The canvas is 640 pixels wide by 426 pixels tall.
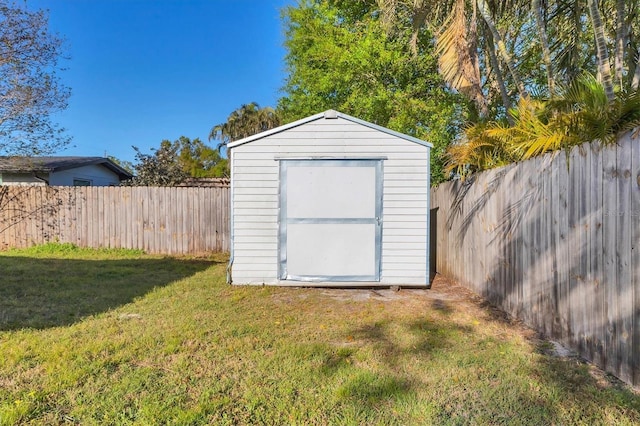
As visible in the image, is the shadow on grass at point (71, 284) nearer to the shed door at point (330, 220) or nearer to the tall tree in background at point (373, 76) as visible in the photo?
the shed door at point (330, 220)

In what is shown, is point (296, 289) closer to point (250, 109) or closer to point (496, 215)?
point (496, 215)

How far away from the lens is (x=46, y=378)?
273 centimetres

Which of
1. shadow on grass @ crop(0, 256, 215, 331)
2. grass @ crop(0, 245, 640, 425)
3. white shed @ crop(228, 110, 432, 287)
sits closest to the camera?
grass @ crop(0, 245, 640, 425)

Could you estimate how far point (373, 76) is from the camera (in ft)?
33.6

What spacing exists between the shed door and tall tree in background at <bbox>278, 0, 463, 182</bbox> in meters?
4.11

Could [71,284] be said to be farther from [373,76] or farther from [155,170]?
[373,76]

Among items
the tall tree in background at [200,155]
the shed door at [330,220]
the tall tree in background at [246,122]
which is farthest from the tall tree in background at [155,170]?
the tall tree in background at [200,155]

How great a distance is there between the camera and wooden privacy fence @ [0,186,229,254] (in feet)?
30.5

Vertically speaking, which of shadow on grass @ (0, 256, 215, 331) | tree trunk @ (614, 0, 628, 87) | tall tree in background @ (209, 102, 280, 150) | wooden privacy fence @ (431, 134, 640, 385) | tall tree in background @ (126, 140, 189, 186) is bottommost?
shadow on grass @ (0, 256, 215, 331)

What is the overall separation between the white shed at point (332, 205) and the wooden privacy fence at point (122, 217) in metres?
3.67

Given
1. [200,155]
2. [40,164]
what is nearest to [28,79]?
[40,164]

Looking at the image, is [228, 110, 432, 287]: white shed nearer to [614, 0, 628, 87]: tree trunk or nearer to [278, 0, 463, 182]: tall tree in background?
[614, 0, 628, 87]: tree trunk

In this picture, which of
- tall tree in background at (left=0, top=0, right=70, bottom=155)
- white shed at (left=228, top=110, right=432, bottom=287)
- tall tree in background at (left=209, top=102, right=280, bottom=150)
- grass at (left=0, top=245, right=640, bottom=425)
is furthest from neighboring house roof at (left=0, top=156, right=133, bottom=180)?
tall tree in background at (left=209, top=102, right=280, bottom=150)

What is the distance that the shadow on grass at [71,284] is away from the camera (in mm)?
4246
